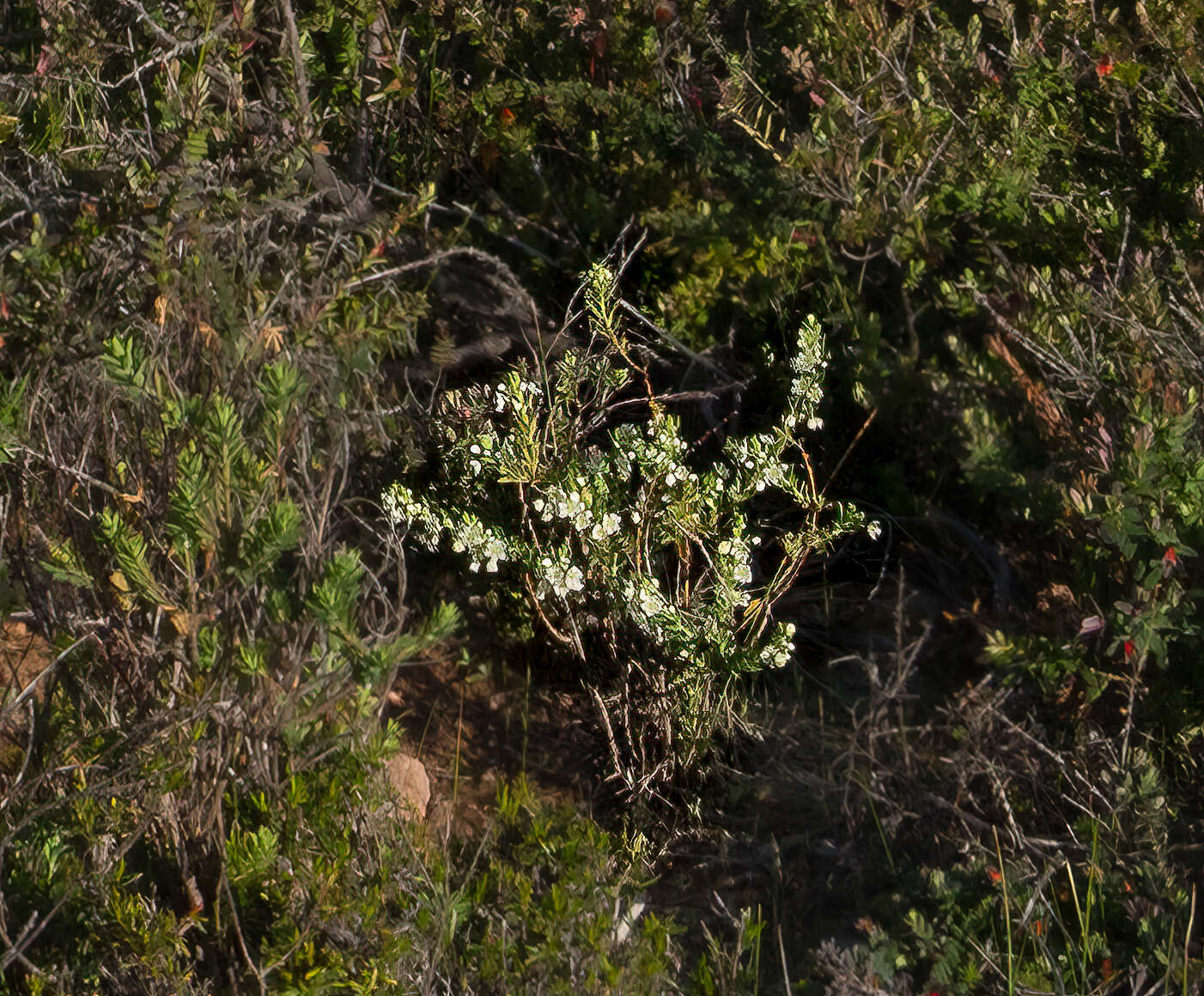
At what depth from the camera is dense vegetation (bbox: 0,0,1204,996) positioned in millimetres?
2201

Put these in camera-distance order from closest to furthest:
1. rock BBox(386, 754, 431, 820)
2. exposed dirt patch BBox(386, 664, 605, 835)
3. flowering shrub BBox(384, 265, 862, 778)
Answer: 1. flowering shrub BBox(384, 265, 862, 778)
2. rock BBox(386, 754, 431, 820)
3. exposed dirt patch BBox(386, 664, 605, 835)

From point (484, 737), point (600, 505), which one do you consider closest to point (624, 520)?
point (600, 505)

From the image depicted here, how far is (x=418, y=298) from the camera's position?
313cm

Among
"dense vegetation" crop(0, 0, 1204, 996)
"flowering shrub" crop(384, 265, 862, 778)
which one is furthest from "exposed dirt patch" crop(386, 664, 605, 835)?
"flowering shrub" crop(384, 265, 862, 778)

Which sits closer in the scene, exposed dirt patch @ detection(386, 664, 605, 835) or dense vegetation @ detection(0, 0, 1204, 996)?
dense vegetation @ detection(0, 0, 1204, 996)

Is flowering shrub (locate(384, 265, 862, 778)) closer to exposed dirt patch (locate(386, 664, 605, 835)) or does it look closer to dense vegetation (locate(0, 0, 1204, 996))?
dense vegetation (locate(0, 0, 1204, 996))

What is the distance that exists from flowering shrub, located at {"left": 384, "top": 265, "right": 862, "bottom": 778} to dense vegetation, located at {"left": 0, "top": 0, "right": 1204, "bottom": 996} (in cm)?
2

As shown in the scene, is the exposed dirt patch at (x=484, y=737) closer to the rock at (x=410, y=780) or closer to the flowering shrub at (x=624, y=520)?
the rock at (x=410, y=780)

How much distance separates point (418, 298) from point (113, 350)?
1245 millimetres

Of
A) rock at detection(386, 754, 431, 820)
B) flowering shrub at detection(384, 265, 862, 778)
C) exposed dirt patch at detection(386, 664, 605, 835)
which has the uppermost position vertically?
flowering shrub at detection(384, 265, 862, 778)

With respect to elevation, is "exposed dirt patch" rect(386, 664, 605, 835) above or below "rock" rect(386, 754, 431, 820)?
below

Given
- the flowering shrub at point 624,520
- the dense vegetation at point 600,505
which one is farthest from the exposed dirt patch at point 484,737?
the flowering shrub at point 624,520

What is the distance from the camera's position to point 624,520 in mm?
2812

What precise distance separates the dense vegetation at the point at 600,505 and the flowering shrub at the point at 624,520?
0.02 meters
